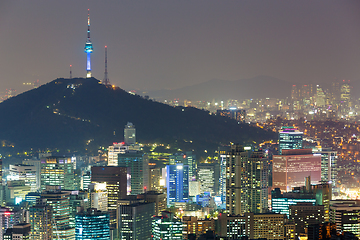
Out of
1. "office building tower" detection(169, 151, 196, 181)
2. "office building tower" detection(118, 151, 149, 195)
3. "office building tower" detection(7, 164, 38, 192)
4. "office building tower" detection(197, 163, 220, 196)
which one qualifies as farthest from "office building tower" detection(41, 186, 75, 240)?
"office building tower" detection(169, 151, 196, 181)

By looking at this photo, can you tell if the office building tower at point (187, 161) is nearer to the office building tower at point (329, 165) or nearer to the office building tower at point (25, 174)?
the office building tower at point (329, 165)

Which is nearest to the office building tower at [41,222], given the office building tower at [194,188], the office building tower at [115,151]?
the office building tower at [194,188]

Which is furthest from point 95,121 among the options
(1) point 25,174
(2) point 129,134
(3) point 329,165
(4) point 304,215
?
(4) point 304,215

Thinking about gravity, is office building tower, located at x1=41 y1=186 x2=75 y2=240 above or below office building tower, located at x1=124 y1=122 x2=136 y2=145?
below

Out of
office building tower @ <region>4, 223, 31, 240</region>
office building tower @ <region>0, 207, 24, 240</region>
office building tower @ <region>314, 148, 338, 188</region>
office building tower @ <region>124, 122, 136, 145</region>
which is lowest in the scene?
office building tower @ <region>4, 223, 31, 240</region>

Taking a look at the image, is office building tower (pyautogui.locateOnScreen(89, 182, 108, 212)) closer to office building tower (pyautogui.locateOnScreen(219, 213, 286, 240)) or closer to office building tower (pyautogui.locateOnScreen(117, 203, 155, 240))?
office building tower (pyautogui.locateOnScreen(117, 203, 155, 240))

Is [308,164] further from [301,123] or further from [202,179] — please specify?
[301,123]

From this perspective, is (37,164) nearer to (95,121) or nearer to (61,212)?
(95,121)
